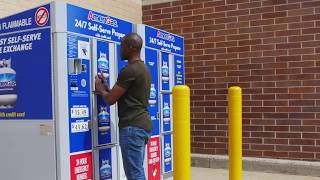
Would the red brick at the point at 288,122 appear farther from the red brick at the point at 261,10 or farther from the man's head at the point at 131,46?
the man's head at the point at 131,46

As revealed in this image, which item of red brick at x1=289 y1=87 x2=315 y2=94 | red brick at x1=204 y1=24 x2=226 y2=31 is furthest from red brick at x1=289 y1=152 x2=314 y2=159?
red brick at x1=204 y1=24 x2=226 y2=31

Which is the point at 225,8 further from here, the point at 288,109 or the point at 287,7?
the point at 288,109

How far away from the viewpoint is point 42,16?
4352 millimetres

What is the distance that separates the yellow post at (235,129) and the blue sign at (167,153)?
1.07m

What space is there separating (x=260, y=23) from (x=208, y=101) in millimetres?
1649

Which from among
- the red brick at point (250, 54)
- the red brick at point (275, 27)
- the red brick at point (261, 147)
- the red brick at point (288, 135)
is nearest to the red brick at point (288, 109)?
the red brick at point (288, 135)

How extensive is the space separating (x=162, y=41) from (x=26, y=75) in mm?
2173

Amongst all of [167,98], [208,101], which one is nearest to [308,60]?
[208,101]

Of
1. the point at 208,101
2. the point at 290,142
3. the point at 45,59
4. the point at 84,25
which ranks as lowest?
the point at 290,142

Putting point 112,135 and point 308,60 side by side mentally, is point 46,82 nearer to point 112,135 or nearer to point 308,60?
point 112,135

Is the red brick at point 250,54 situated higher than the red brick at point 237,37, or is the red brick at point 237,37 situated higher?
the red brick at point 237,37

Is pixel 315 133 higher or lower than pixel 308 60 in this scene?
lower

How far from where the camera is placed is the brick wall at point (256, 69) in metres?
7.49

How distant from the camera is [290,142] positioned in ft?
25.0
